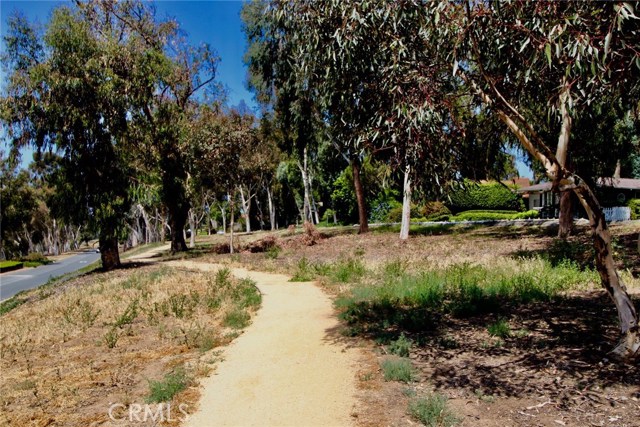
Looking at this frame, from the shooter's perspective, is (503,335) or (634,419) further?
(503,335)

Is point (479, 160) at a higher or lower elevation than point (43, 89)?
lower

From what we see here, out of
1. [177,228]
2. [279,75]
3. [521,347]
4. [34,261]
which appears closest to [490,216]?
[279,75]

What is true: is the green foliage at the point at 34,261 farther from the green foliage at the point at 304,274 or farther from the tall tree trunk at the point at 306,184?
the green foliage at the point at 304,274

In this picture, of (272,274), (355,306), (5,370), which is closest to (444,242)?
(272,274)

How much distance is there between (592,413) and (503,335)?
2255mm

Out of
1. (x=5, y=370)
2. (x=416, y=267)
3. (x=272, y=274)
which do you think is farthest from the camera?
(x=272, y=274)

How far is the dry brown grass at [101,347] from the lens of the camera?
5.33 meters

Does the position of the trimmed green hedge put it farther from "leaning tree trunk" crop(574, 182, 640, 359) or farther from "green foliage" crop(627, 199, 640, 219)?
"leaning tree trunk" crop(574, 182, 640, 359)

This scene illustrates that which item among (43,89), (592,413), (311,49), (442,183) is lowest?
(592,413)

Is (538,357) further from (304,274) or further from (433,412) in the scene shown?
(304,274)

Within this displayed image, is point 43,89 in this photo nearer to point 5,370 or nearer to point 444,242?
point 5,370

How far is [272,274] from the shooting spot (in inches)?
607

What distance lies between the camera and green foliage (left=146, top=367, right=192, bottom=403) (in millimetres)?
5160

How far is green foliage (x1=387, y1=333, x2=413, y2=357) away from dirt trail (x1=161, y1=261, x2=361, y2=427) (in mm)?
475
